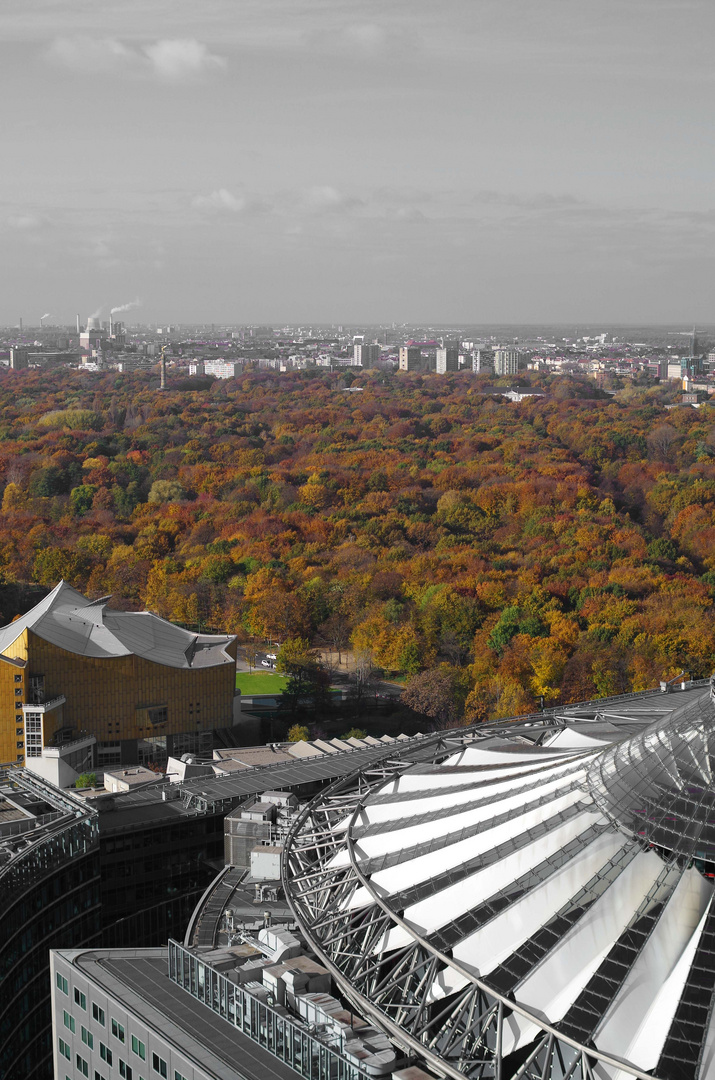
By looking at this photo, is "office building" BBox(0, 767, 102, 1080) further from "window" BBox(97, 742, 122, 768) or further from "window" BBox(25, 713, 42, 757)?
"window" BBox(97, 742, 122, 768)

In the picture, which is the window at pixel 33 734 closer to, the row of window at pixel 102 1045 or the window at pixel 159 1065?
the row of window at pixel 102 1045

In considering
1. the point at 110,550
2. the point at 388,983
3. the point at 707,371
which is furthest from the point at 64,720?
the point at 707,371

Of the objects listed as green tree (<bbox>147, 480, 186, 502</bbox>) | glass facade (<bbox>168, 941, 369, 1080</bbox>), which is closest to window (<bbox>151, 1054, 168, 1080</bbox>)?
glass facade (<bbox>168, 941, 369, 1080</bbox>)

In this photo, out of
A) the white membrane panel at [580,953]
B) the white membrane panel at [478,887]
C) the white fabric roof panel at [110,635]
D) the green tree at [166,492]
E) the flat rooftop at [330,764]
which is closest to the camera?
the white membrane panel at [580,953]

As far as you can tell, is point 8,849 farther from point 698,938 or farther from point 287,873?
point 698,938

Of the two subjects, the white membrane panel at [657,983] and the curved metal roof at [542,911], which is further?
the curved metal roof at [542,911]

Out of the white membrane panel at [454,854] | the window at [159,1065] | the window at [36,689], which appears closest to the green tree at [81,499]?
the window at [36,689]
